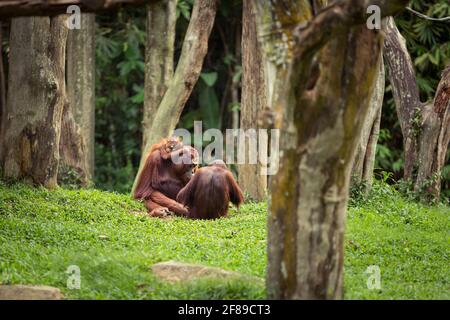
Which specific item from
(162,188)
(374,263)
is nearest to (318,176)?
(374,263)

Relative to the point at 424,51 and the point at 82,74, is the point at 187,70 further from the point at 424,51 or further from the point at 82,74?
the point at 424,51

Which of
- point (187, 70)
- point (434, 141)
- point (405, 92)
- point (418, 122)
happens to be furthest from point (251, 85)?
point (434, 141)

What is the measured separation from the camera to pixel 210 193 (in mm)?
9500

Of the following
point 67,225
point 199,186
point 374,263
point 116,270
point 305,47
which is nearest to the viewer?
point 305,47

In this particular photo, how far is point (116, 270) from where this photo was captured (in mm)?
6312

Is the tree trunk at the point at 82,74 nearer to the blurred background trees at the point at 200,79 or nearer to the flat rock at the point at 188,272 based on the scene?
the blurred background trees at the point at 200,79

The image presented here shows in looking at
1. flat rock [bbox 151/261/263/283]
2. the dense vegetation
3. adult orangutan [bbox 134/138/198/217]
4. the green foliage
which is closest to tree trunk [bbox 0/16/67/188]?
adult orangutan [bbox 134/138/198/217]

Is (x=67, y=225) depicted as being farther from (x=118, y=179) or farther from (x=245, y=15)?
(x=118, y=179)

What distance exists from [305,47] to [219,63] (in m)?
12.2

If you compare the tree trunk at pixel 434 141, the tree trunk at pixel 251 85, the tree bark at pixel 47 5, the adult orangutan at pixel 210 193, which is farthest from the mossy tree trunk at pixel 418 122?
the tree bark at pixel 47 5

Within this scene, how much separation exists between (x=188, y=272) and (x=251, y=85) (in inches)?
195

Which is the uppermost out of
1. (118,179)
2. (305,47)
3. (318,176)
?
(305,47)

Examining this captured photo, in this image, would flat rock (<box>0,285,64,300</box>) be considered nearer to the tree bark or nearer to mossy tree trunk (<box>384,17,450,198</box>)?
the tree bark

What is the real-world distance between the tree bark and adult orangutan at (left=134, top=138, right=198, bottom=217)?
15.4 ft
